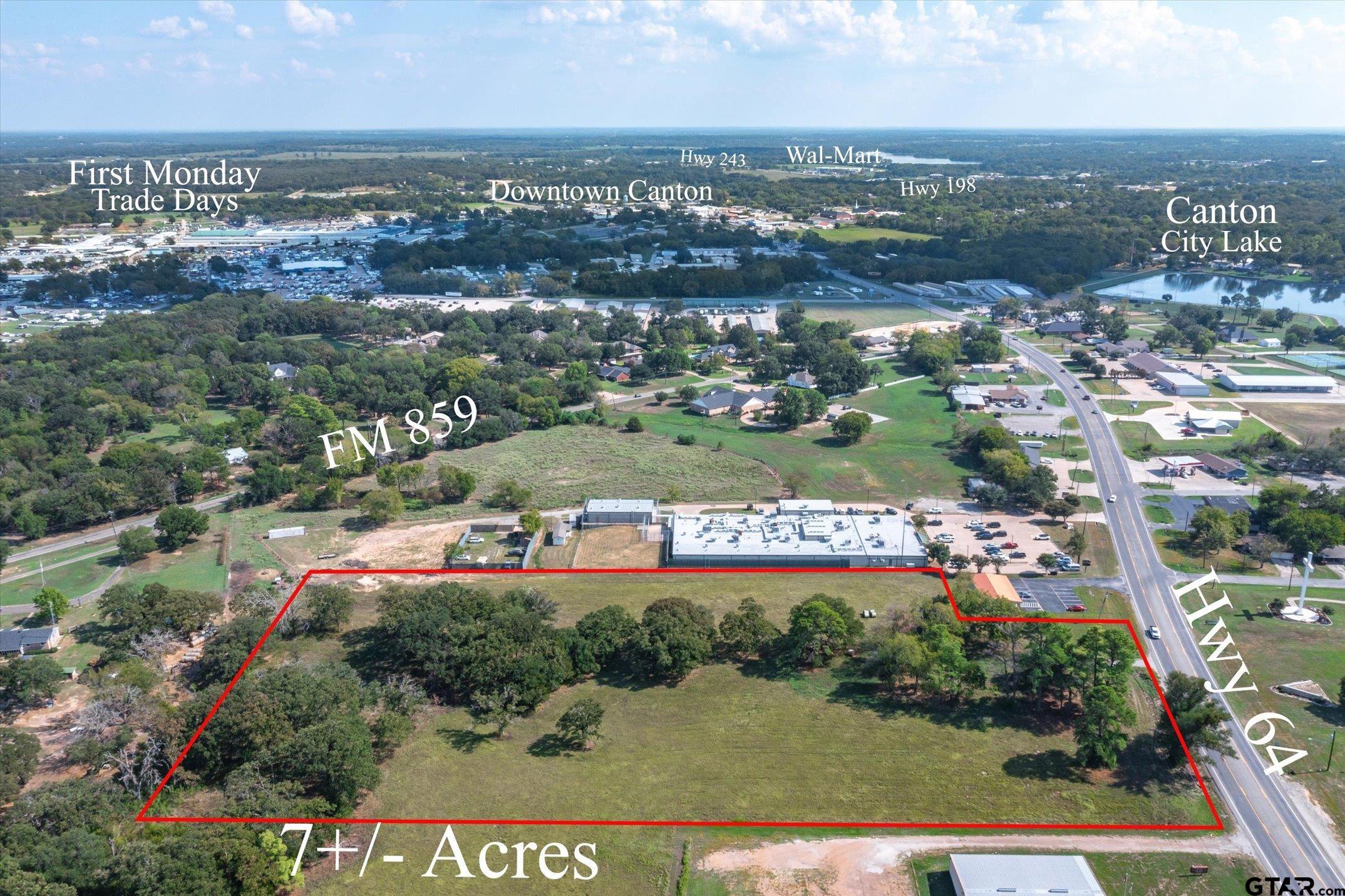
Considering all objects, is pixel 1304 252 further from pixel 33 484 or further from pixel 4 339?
pixel 4 339

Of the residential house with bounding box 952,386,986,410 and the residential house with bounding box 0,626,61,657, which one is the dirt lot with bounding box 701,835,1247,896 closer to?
the residential house with bounding box 0,626,61,657

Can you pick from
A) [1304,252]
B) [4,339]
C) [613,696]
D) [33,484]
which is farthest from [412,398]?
[1304,252]

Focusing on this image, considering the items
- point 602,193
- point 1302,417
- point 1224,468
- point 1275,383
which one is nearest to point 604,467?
point 1224,468

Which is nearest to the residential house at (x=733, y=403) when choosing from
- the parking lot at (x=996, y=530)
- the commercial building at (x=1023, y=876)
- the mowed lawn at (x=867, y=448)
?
the mowed lawn at (x=867, y=448)

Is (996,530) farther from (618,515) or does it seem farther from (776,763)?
(776,763)

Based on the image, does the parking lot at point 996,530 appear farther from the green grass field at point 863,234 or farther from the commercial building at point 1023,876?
the green grass field at point 863,234

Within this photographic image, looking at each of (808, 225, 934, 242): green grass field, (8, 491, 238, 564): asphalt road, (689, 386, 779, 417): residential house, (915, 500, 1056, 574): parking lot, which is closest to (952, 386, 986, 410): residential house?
(689, 386, 779, 417): residential house
